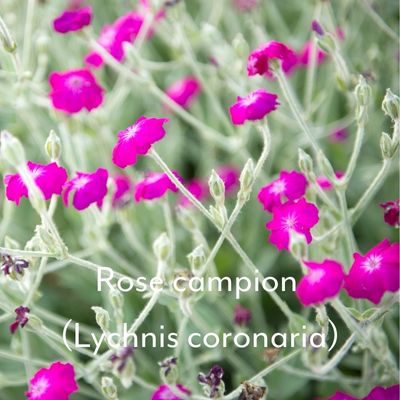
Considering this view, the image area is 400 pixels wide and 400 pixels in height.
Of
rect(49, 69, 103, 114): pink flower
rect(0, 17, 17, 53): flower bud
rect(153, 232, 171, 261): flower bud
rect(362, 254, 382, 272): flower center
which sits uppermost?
rect(0, 17, 17, 53): flower bud

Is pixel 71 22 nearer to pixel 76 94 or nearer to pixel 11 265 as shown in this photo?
pixel 76 94

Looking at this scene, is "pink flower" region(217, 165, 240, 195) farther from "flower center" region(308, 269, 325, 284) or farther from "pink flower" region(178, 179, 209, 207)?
"flower center" region(308, 269, 325, 284)

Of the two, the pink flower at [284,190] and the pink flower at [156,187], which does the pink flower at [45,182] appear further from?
the pink flower at [284,190]

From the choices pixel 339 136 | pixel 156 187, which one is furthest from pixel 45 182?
pixel 339 136

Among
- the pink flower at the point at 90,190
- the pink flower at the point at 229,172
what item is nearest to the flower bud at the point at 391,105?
the pink flower at the point at 90,190

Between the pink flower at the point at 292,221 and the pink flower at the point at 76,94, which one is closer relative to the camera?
the pink flower at the point at 292,221

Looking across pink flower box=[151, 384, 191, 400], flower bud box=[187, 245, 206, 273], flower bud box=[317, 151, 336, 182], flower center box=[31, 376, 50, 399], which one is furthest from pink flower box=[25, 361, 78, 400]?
flower bud box=[317, 151, 336, 182]
